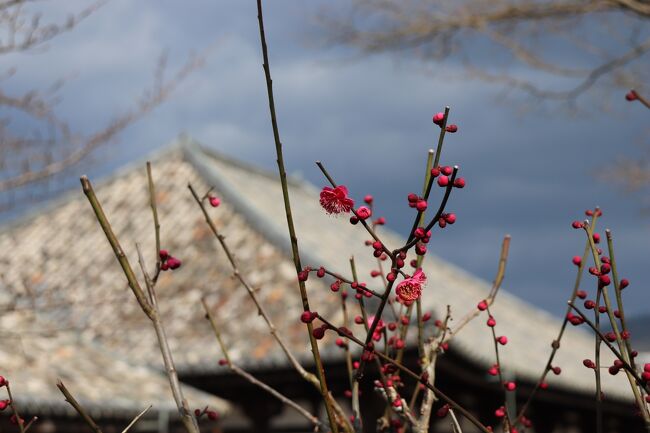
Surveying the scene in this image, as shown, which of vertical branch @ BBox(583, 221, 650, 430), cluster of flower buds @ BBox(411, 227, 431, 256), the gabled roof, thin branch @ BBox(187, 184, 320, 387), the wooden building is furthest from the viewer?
the gabled roof

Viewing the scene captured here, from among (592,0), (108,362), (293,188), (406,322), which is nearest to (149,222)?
(108,362)

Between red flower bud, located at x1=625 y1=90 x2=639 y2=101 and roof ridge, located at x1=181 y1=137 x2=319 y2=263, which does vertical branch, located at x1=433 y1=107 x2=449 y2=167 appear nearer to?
red flower bud, located at x1=625 y1=90 x2=639 y2=101

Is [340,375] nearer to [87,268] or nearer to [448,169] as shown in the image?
[87,268]

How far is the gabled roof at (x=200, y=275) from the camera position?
8234 millimetres

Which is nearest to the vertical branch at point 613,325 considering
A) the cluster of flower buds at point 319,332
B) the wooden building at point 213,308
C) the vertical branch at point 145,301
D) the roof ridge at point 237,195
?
the cluster of flower buds at point 319,332

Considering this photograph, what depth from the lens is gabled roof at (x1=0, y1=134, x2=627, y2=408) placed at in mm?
8234

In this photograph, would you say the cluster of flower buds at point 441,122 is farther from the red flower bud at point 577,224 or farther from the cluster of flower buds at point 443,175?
the red flower bud at point 577,224

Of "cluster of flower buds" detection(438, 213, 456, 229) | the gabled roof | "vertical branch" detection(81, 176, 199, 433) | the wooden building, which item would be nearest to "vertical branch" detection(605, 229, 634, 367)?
"cluster of flower buds" detection(438, 213, 456, 229)

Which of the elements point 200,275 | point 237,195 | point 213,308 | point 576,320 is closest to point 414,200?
point 576,320

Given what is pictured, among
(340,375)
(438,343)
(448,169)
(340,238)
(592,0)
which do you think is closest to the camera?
(448,169)

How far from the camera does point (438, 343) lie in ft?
6.15

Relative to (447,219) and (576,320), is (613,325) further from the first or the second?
(447,219)

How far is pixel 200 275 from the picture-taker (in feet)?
31.1

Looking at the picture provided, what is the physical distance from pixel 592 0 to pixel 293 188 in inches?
261
